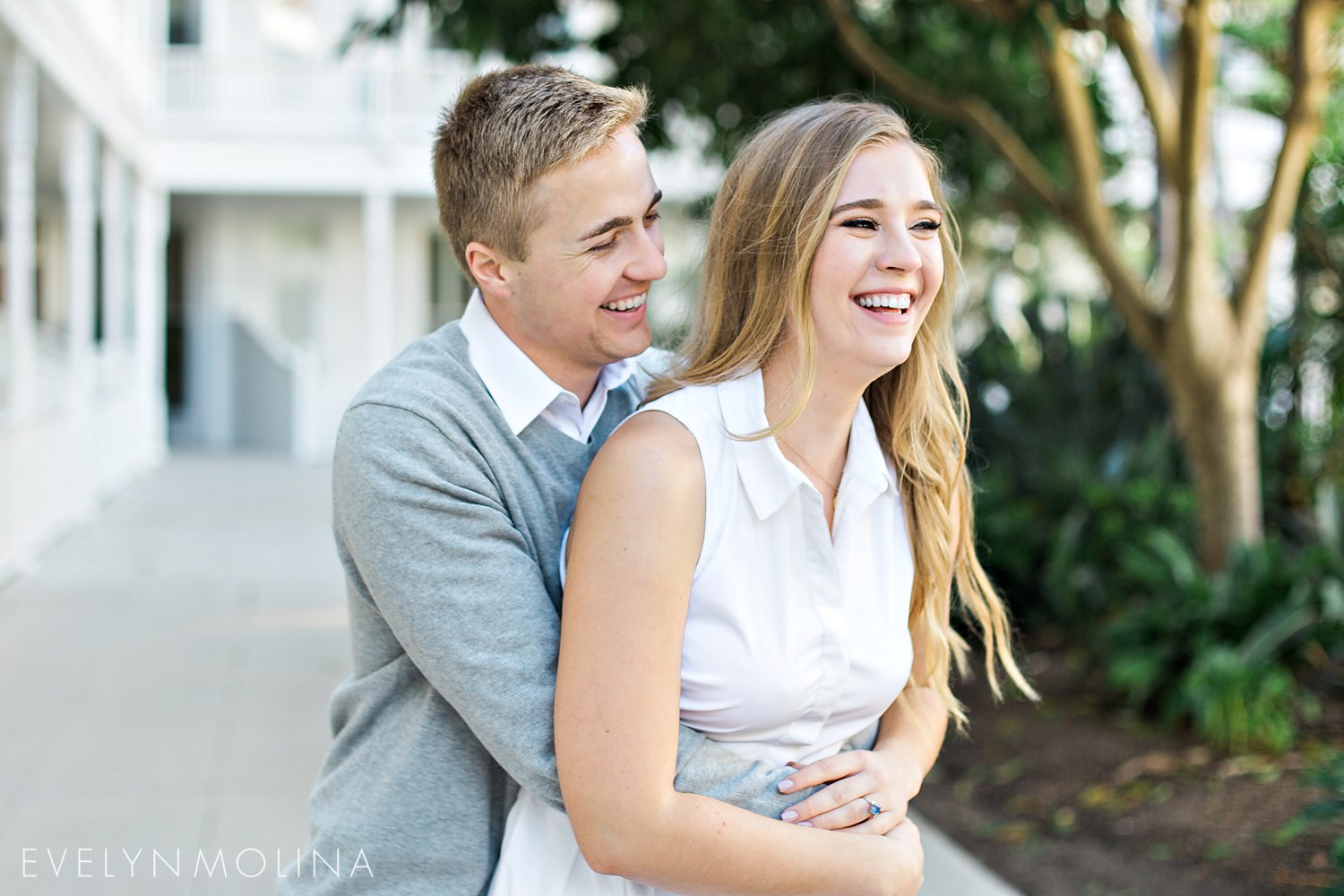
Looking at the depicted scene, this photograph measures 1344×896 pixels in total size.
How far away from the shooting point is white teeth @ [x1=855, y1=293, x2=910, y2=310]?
5.96 feet

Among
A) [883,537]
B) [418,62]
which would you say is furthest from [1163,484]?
[418,62]

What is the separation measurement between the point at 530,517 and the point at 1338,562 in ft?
14.6

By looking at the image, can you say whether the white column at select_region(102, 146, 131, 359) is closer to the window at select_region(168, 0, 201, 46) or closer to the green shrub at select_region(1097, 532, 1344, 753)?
the window at select_region(168, 0, 201, 46)

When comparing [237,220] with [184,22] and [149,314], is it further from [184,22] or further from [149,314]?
[149,314]

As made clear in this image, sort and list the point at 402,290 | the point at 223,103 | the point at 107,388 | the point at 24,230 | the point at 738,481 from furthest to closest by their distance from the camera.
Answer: the point at 402,290 → the point at 223,103 → the point at 107,388 → the point at 24,230 → the point at 738,481

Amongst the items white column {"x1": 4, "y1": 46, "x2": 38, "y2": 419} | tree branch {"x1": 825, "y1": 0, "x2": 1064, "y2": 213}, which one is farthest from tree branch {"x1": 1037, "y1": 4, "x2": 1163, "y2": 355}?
white column {"x1": 4, "y1": 46, "x2": 38, "y2": 419}

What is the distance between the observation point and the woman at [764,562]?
5.44 ft

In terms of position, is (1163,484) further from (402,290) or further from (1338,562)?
(402,290)

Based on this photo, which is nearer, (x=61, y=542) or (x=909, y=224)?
(x=909, y=224)

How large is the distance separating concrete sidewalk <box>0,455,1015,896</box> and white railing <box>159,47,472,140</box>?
8206mm

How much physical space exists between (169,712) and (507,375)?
4.41 meters

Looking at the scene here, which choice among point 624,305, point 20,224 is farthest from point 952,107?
point 20,224

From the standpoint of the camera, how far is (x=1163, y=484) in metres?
7.23

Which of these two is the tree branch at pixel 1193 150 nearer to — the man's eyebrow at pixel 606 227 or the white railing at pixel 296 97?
the man's eyebrow at pixel 606 227
